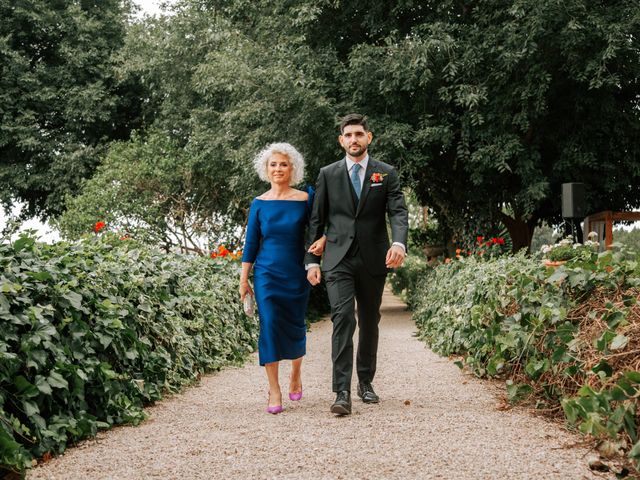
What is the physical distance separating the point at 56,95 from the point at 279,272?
2092 centimetres

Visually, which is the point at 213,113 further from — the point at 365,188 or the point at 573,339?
the point at 573,339

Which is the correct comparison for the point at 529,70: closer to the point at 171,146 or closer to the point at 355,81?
the point at 355,81

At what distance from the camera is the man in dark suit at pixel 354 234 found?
15.9 ft

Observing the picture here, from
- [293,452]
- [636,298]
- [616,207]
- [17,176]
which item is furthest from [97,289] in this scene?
[17,176]

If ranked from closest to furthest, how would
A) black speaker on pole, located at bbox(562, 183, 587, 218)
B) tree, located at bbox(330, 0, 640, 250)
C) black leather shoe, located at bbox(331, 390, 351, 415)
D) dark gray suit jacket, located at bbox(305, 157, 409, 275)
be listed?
black leather shoe, located at bbox(331, 390, 351, 415)
dark gray suit jacket, located at bbox(305, 157, 409, 275)
black speaker on pole, located at bbox(562, 183, 587, 218)
tree, located at bbox(330, 0, 640, 250)

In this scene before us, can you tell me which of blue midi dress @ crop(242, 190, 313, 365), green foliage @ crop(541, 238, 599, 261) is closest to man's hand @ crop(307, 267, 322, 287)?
blue midi dress @ crop(242, 190, 313, 365)

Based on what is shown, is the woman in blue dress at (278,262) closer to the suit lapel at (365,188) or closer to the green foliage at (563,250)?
the suit lapel at (365,188)

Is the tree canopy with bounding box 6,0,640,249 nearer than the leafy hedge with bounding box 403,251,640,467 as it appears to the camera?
No

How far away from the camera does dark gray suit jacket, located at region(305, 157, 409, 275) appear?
491 cm

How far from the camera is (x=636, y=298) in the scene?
4020 mm

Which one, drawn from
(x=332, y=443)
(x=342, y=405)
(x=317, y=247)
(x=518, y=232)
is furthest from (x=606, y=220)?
(x=332, y=443)

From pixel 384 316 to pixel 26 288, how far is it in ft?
51.9

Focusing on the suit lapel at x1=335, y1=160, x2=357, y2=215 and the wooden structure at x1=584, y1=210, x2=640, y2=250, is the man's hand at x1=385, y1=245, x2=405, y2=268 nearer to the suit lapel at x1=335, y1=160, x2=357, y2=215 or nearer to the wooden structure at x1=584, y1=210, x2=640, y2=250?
the suit lapel at x1=335, y1=160, x2=357, y2=215

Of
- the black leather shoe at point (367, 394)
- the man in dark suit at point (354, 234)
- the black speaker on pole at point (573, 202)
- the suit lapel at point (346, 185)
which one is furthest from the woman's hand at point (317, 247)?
the black speaker on pole at point (573, 202)
